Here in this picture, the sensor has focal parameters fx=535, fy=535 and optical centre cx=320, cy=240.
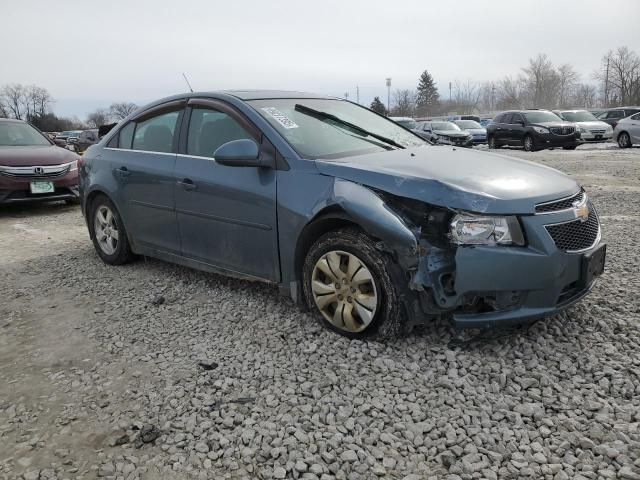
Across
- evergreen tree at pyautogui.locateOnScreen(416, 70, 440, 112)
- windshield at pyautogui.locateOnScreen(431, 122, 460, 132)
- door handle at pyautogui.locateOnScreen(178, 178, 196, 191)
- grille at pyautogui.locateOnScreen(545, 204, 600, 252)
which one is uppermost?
evergreen tree at pyautogui.locateOnScreen(416, 70, 440, 112)

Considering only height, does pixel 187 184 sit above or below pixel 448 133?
below

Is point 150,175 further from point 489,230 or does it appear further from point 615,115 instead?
point 615,115

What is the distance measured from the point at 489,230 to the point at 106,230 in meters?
3.87

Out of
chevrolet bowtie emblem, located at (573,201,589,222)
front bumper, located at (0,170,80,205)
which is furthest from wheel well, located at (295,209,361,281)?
front bumper, located at (0,170,80,205)

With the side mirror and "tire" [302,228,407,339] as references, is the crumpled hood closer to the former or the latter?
the side mirror

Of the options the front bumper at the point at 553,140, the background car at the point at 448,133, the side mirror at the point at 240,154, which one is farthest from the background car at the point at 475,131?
the side mirror at the point at 240,154

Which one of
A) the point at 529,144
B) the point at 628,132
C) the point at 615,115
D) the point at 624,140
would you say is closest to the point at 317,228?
the point at 529,144

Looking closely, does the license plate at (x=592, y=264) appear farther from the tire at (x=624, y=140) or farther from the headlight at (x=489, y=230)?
the tire at (x=624, y=140)

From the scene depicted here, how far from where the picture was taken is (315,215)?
3354mm

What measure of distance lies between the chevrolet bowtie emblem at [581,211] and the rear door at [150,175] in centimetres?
293

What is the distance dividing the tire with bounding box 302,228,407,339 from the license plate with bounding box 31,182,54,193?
6628 millimetres

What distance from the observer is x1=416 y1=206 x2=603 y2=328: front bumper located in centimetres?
287

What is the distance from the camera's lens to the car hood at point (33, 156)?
8.27m

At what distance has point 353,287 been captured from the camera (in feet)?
10.7
